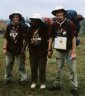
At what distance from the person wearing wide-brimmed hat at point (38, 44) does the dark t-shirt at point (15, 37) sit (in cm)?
35

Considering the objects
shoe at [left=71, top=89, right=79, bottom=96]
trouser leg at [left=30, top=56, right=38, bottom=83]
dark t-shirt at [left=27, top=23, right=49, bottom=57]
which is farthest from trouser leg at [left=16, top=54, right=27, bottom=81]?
shoe at [left=71, top=89, right=79, bottom=96]

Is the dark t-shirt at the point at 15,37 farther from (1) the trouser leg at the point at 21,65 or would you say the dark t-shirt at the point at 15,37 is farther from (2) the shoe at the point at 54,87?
(2) the shoe at the point at 54,87

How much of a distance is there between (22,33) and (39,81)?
4.59ft

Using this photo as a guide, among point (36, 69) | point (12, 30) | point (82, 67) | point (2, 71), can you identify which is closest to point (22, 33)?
point (12, 30)

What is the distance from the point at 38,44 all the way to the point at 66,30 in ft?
2.88

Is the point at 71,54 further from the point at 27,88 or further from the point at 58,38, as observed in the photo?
the point at 27,88

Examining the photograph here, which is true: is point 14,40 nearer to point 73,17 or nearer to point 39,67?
point 39,67

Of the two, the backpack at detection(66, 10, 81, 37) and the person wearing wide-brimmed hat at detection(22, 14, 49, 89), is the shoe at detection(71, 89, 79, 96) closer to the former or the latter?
the person wearing wide-brimmed hat at detection(22, 14, 49, 89)

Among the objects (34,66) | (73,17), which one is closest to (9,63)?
(34,66)

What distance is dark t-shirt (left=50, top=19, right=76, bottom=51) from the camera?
34.1ft

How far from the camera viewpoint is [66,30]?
1045 centimetres

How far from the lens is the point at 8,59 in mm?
11555

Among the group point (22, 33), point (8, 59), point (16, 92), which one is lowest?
point (16, 92)

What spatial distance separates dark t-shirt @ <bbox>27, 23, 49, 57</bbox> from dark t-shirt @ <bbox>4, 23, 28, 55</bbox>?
361 mm
